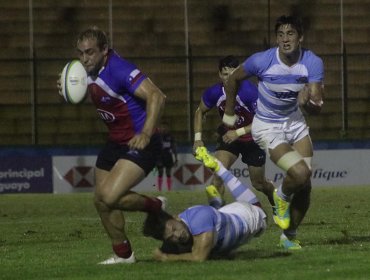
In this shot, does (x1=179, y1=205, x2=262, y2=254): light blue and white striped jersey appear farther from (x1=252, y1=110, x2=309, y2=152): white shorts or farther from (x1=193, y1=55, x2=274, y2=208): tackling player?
(x1=193, y1=55, x2=274, y2=208): tackling player

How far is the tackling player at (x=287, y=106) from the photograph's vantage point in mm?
12398

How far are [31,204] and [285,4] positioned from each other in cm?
1284

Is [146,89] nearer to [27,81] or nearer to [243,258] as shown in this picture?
[243,258]

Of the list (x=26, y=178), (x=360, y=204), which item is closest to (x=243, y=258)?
(x=360, y=204)

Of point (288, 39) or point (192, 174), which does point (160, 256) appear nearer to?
point (288, 39)

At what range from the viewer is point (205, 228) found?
10672mm

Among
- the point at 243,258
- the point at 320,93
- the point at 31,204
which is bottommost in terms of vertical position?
the point at 31,204

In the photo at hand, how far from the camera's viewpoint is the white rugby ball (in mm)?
11352

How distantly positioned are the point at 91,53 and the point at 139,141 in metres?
0.95

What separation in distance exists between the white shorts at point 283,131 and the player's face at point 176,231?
7.72ft

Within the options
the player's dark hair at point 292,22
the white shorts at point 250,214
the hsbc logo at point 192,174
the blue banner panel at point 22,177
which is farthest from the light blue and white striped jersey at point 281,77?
the blue banner panel at point 22,177

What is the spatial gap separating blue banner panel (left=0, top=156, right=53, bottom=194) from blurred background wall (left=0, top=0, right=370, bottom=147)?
82.3 inches

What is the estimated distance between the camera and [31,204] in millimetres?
26484

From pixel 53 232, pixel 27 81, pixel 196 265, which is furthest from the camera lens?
pixel 27 81
